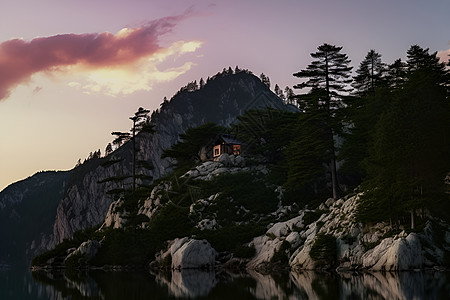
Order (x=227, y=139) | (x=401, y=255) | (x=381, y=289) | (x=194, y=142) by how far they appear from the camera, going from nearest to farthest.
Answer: (x=381, y=289) < (x=401, y=255) < (x=227, y=139) < (x=194, y=142)

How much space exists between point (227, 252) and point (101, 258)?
17.4m

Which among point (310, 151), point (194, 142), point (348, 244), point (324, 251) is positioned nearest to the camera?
point (348, 244)

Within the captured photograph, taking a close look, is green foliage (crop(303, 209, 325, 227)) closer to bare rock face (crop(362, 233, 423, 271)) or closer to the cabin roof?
bare rock face (crop(362, 233, 423, 271))

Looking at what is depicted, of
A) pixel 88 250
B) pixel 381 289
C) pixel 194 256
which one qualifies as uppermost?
pixel 88 250

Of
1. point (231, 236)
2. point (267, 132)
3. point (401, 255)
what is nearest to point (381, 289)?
point (401, 255)

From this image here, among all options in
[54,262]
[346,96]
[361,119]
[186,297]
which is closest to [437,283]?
[186,297]

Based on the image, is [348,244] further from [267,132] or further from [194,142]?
[194,142]

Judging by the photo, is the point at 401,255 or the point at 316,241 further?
the point at 316,241

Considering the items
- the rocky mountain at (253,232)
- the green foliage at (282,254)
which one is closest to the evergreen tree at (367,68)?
the rocky mountain at (253,232)

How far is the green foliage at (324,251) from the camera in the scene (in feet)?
122

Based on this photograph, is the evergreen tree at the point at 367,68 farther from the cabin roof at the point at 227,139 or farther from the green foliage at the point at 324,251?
the green foliage at the point at 324,251

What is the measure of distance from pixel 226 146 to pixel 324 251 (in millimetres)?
46605

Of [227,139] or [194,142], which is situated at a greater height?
[194,142]

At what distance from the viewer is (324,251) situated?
37.3m
